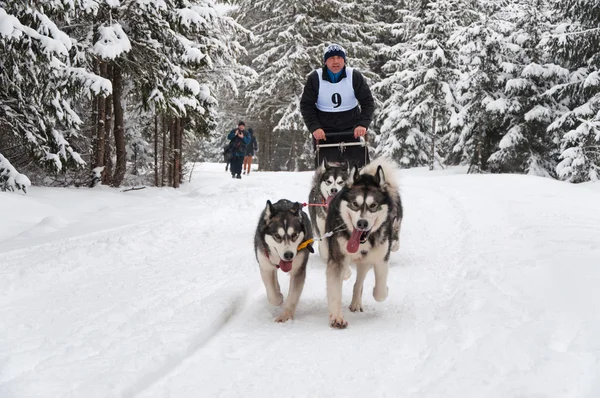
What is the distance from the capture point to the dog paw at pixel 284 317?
4.11 metres

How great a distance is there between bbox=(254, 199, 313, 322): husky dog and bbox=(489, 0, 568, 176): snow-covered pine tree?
62.4 ft

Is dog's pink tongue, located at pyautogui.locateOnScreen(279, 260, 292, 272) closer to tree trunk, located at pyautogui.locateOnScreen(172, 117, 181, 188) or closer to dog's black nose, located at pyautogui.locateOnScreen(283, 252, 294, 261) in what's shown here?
dog's black nose, located at pyautogui.locateOnScreen(283, 252, 294, 261)

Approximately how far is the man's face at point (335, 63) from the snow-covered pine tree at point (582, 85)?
1276 cm

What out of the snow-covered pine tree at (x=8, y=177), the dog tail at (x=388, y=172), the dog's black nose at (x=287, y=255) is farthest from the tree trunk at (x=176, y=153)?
the dog's black nose at (x=287, y=255)

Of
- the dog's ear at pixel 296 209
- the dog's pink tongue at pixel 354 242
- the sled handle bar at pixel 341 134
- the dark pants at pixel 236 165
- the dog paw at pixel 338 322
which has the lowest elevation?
the dog paw at pixel 338 322

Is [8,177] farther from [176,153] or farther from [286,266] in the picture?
[176,153]

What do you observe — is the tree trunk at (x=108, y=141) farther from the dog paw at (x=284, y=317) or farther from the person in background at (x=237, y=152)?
the dog paw at (x=284, y=317)

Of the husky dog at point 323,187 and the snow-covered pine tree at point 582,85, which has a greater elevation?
the snow-covered pine tree at point 582,85

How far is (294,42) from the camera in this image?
25.4 m

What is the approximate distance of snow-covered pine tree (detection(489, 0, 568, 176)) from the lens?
20.7 m

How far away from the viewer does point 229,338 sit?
3.69 metres

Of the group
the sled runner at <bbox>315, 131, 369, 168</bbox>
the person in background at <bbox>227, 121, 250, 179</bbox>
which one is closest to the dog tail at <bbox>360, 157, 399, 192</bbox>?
the sled runner at <bbox>315, 131, 369, 168</bbox>

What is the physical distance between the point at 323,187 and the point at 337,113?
1.25 metres

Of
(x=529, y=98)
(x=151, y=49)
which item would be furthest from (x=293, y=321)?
(x=529, y=98)
